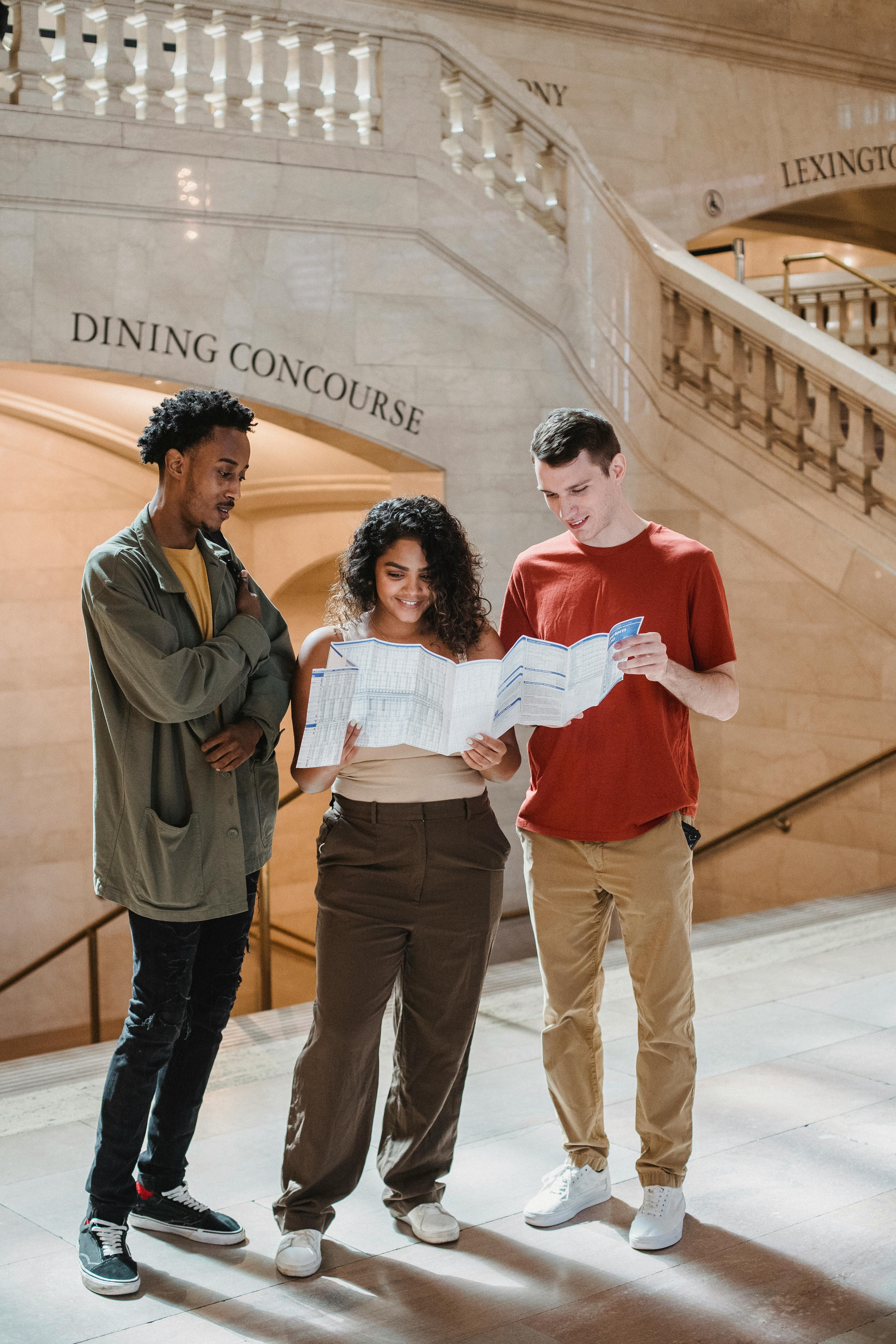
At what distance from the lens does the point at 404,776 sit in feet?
9.69

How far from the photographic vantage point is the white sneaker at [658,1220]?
3041 mm

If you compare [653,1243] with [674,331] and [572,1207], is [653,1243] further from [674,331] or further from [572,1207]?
[674,331]

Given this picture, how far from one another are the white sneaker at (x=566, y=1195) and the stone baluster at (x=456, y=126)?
5667 mm

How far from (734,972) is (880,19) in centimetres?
1181

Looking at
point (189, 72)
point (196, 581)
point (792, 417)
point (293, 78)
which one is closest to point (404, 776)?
point (196, 581)

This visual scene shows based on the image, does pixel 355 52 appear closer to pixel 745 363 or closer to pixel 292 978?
pixel 745 363

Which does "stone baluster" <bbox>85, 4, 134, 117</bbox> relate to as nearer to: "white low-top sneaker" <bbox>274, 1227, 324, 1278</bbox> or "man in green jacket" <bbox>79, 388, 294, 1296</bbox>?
"man in green jacket" <bbox>79, 388, 294, 1296</bbox>

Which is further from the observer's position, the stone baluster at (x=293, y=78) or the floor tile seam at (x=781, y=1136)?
the stone baluster at (x=293, y=78)

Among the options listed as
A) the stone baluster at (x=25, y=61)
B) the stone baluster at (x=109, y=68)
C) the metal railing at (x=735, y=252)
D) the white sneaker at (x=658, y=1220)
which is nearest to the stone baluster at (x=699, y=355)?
the metal railing at (x=735, y=252)

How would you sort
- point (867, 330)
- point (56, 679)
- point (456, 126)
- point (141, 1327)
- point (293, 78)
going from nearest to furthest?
1. point (141, 1327)
2. point (293, 78)
3. point (456, 126)
4. point (56, 679)
5. point (867, 330)

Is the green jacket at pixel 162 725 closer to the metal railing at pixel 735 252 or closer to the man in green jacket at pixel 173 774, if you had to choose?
the man in green jacket at pixel 173 774

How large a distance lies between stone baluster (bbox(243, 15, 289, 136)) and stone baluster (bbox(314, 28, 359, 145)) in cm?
25

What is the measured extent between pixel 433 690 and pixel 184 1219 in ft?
4.68

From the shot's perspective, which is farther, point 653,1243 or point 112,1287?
point 653,1243
